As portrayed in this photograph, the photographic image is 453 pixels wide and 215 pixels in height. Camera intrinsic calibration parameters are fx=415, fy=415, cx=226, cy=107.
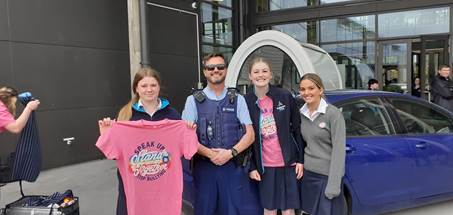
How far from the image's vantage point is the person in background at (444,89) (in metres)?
7.51

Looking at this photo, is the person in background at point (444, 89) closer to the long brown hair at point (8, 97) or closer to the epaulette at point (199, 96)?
the epaulette at point (199, 96)

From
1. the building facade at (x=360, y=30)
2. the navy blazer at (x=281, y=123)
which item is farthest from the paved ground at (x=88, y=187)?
the building facade at (x=360, y=30)

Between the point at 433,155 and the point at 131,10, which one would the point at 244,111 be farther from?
the point at 131,10

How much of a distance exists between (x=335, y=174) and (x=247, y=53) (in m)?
3.61

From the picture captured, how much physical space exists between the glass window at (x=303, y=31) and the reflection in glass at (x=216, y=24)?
184cm

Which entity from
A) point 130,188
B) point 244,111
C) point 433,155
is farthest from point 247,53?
point 130,188

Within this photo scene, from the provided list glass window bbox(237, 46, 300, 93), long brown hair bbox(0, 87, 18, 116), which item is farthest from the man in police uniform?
glass window bbox(237, 46, 300, 93)

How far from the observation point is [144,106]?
2865 millimetres

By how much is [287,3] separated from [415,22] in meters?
3.95

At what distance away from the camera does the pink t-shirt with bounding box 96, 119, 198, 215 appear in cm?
274

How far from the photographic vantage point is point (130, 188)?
2746mm

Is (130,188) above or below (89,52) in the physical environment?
below

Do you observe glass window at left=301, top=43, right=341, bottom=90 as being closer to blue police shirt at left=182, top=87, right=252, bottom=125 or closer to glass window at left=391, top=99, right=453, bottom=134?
glass window at left=391, top=99, right=453, bottom=134

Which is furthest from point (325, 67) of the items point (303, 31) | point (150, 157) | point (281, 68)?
point (303, 31)
